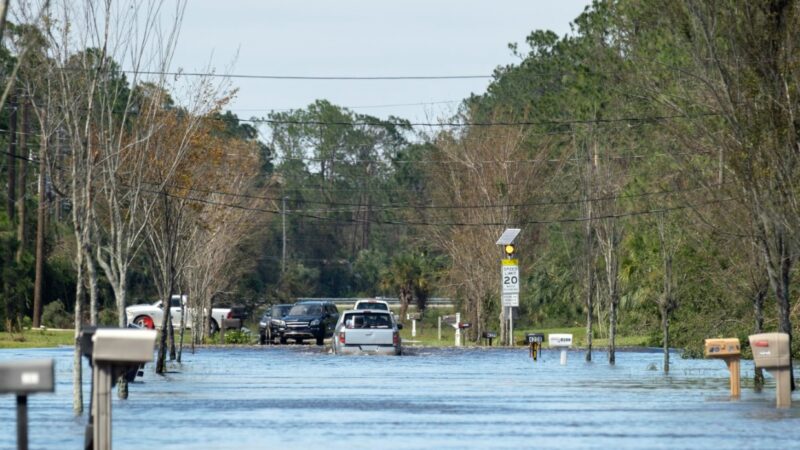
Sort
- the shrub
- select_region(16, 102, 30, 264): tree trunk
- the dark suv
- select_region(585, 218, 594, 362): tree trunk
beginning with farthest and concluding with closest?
the shrub < select_region(16, 102, 30, 264): tree trunk < the dark suv < select_region(585, 218, 594, 362): tree trunk

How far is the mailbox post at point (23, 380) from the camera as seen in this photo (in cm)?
1404

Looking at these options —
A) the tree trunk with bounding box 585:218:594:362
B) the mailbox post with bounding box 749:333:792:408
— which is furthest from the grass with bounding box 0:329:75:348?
the mailbox post with bounding box 749:333:792:408

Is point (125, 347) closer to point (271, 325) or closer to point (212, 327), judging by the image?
point (271, 325)

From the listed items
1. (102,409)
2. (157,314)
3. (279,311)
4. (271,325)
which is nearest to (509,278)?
(271,325)

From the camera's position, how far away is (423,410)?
2455 cm

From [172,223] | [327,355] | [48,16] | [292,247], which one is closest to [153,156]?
[172,223]

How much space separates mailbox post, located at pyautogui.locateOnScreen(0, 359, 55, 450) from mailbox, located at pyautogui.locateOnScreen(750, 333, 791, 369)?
40.2ft

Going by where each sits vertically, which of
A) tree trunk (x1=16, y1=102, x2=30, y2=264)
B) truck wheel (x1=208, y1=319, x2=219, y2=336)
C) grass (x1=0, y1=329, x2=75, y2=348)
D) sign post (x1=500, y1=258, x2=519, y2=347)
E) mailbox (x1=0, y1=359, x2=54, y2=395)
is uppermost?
tree trunk (x1=16, y1=102, x2=30, y2=264)

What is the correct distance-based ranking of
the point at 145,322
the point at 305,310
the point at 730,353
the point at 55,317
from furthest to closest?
the point at 55,317 < the point at 305,310 < the point at 145,322 < the point at 730,353

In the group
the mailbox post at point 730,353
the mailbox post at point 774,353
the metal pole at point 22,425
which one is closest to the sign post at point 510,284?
the mailbox post at point 730,353

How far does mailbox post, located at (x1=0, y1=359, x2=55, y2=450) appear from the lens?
553 inches

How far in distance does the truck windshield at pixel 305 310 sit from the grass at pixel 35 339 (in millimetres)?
8067

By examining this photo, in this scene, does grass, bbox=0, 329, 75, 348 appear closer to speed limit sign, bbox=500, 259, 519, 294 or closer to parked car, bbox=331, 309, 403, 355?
parked car, bbox=331, 309, 403, 355

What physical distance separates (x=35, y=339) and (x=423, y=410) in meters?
35.1
